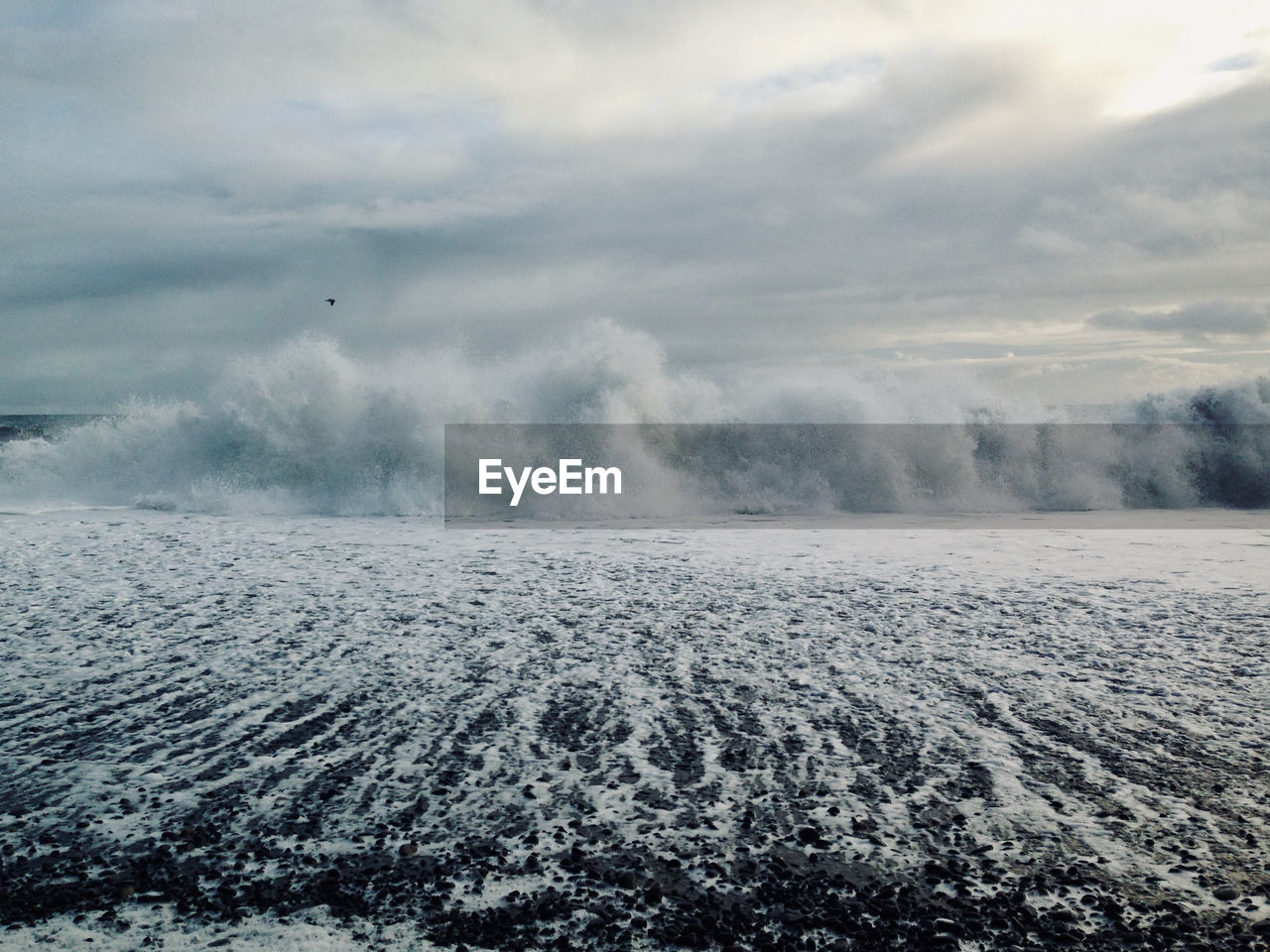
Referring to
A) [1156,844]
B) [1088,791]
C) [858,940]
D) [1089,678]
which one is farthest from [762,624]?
[858,940]

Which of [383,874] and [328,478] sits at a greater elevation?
[328,478]

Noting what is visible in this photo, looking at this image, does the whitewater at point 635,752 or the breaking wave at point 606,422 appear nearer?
the whitewater at point 635,752

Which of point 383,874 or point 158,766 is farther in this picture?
point 158,766

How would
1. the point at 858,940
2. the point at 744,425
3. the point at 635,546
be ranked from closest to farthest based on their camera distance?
the point at 858,940, the point at 635,546, the point at 744,425

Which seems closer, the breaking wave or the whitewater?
the whitewater

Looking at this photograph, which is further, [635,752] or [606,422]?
[606,422]

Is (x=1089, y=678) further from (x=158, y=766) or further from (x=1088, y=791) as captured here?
(x=158, y=766)

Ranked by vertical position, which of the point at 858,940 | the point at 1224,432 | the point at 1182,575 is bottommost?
the point at 858,940

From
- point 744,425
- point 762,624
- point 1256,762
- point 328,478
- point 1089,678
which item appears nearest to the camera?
point 1256,762
